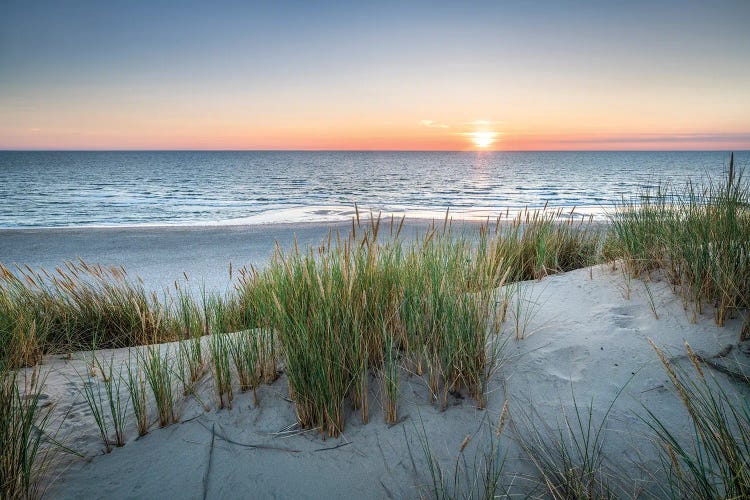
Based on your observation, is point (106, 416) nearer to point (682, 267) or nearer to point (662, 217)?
point (682, 267)

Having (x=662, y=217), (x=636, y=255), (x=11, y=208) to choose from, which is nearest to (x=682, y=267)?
(x=636, y=255)

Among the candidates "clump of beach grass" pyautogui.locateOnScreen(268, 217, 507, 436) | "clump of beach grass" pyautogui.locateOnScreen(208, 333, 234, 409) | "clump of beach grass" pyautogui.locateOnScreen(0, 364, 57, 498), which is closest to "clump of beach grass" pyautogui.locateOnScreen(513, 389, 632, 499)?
"clump of beach grass" pyautogui.locateOnScreen(268, 217, 507, 436)

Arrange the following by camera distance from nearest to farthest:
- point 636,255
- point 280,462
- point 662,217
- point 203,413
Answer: point 280,462, point 203,413, point 636,255, point 662,217

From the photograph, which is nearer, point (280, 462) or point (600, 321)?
point (280, 462)

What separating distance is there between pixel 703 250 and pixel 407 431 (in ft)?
8.97

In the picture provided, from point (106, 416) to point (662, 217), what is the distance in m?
5.23

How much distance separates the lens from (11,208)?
68.7 ft

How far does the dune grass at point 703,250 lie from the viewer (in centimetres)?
295

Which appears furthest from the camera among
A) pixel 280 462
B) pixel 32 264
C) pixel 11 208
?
pixel 11 208

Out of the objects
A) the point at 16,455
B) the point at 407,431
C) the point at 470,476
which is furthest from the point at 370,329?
the point at 16,455

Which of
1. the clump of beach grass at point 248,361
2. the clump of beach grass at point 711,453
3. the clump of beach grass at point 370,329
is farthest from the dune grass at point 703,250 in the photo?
the clump of beach grass at point 248,361

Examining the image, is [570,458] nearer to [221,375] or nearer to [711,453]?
[711,453]

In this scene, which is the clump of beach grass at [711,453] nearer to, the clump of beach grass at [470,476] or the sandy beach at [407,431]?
the sandy beach at [407,431]

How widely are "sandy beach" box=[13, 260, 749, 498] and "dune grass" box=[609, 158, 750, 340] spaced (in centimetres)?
19
